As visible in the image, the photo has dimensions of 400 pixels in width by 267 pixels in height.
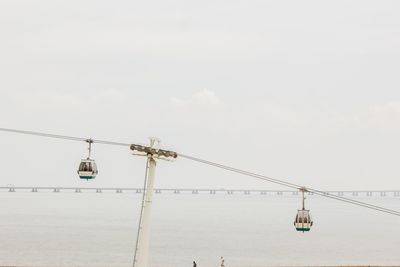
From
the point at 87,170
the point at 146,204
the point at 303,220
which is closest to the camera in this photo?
the point at 146,204

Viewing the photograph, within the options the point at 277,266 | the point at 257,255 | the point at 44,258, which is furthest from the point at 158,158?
the point at 257,255

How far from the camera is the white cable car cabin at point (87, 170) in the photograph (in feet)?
67.8

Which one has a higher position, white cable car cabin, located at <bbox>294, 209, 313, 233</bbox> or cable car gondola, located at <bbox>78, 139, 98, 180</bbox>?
cable car gondola, located at <bbox>78, 139, 98, 180</bbox>

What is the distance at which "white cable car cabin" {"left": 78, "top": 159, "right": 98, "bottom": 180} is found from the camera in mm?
20661

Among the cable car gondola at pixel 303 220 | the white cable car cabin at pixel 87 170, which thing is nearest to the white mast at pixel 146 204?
the white cable car cabin at pixel 87 170

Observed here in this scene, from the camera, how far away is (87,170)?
2072 centimetres

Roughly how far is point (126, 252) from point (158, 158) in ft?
331

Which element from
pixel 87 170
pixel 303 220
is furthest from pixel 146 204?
pixel 303 220

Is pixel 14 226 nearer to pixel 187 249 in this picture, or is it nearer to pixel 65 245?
pixel 65 245

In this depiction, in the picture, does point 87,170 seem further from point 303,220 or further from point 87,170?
point 303,220

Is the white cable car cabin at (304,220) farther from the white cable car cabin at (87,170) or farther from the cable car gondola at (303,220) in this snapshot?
the white cable car cabin at (87,170)

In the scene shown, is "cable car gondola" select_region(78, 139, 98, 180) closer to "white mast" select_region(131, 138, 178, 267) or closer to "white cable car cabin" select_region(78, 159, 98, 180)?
"white cable car cabin" select_region(78, 159, 98, 180)

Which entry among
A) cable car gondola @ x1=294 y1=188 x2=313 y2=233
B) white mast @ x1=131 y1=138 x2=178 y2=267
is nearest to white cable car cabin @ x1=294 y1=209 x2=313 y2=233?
cable car gondola @ x1=294 y1=188 x2=313 y2=233

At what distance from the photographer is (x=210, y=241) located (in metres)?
145
